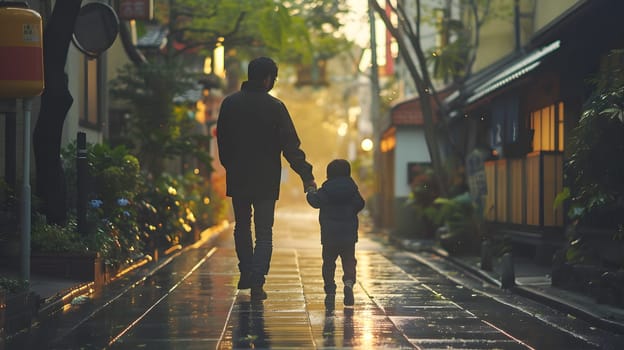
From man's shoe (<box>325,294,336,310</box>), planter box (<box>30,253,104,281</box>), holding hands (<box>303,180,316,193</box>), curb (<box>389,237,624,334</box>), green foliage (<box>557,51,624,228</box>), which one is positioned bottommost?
curb (<box>389,237,624,334</box>)

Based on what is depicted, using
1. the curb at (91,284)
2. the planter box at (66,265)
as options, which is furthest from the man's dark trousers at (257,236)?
the planter box at (66,265)

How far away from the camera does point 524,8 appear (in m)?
28.3

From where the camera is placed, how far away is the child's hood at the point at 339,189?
11484mm

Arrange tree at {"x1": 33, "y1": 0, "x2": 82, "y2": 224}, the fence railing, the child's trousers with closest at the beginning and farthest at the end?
the child's trousers < tree at {"x1": 33, "y1": 0, "x2": 82, "y2": 224} < the fence railing

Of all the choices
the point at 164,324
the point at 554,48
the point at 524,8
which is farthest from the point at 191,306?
the point at 524,8

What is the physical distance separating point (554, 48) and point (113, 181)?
23.5 feet

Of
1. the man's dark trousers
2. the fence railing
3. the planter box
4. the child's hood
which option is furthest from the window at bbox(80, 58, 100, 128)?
the man's dark trousers

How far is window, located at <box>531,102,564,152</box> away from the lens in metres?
18.7

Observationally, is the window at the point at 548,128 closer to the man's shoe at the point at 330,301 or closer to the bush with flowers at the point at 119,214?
the bush with flowers at the point at 119,214

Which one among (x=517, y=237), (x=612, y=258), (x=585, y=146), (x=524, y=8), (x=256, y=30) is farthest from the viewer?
(x=256, y=30)

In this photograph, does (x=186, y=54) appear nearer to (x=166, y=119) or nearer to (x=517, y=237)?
(x=166, y=119)

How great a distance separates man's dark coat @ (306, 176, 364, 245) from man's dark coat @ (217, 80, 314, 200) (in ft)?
2.97

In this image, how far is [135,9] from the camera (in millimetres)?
23844

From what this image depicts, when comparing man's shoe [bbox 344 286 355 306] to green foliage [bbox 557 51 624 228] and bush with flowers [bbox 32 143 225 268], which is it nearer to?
green foliage [bbox 557 51 624 228]
